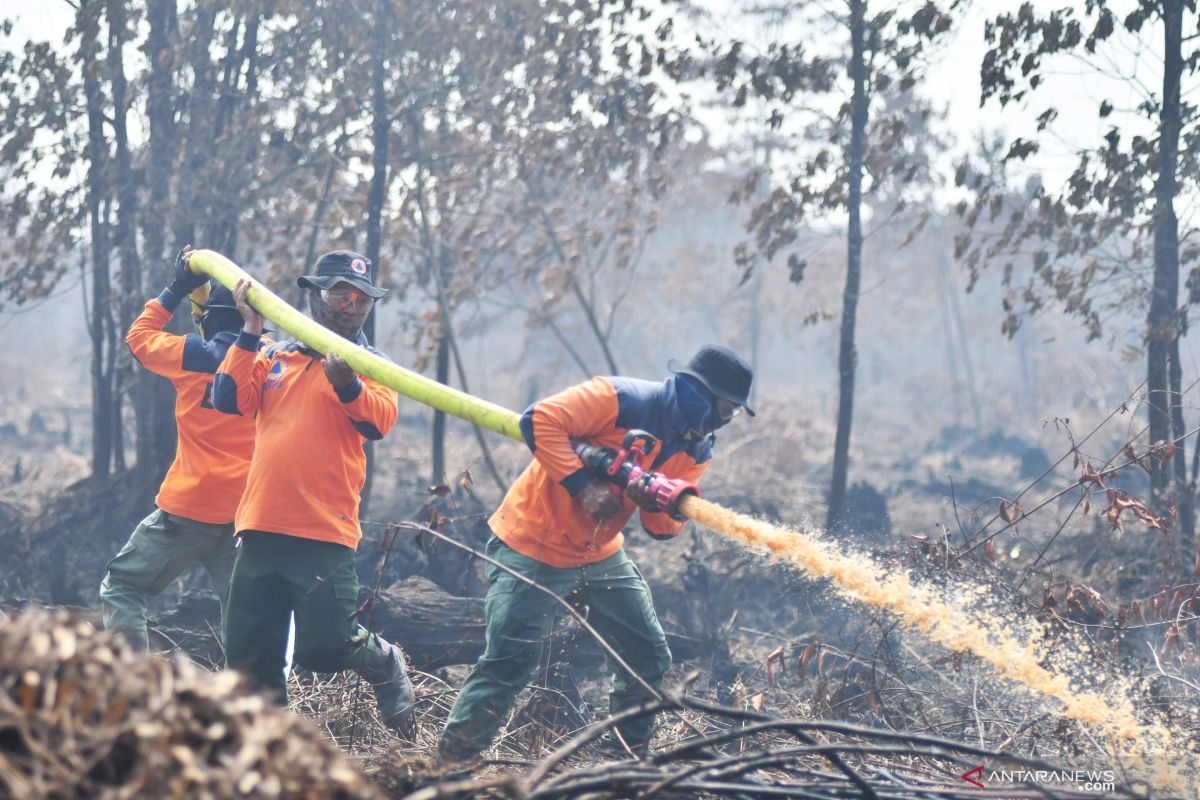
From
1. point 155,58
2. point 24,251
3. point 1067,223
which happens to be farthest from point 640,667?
point 24,251

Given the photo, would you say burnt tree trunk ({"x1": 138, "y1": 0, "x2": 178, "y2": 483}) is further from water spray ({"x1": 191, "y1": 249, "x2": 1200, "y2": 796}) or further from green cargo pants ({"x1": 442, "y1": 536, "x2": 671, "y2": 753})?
green cargo pants ({"x1": 442, "y1": 536, "x2": 671, "y2": 753})

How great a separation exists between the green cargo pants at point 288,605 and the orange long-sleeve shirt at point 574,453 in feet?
2.42

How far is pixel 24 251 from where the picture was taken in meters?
10.3

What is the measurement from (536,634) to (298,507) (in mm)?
1130

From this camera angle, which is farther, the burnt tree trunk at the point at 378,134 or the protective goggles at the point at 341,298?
the burnt tree trunk at the point at 378,134

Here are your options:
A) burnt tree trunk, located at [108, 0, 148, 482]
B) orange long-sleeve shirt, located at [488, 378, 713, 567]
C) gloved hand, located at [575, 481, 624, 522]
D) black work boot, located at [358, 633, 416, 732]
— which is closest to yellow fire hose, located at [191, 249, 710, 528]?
orange long-sleeve shirt, located at [488, 378, 713, 567]

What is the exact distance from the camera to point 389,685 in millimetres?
4547

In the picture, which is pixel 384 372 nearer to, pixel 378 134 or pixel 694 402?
pixel 694 402

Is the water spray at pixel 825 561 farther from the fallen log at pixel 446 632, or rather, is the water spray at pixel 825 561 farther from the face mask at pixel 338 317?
the fallen log at pixel 446 632

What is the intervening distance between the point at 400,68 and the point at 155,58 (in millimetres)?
2272

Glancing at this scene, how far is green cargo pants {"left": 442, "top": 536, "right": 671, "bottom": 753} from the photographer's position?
4.13 metres

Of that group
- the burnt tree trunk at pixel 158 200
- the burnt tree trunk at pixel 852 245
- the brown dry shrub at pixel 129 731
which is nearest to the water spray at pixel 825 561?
the brown dry shrub at pixel 129 731

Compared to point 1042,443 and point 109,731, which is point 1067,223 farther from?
point 1042,443

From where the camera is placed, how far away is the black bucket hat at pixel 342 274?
4.53m
